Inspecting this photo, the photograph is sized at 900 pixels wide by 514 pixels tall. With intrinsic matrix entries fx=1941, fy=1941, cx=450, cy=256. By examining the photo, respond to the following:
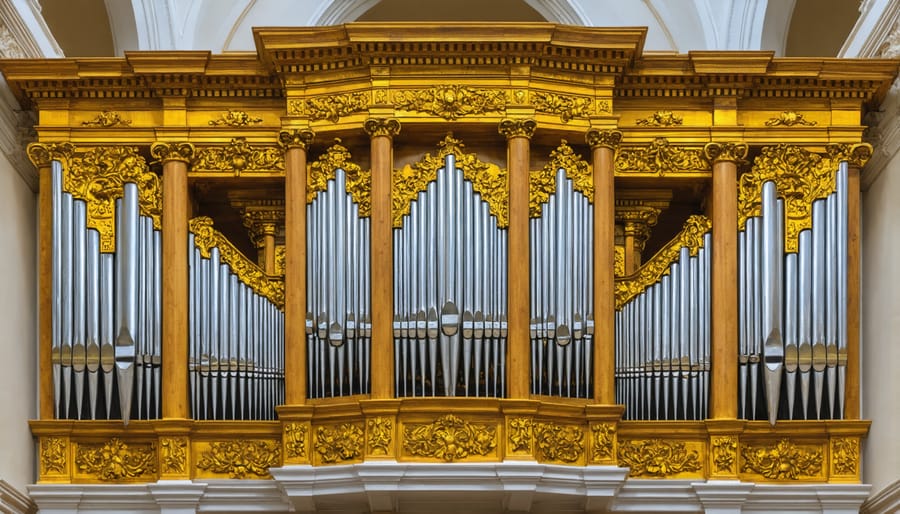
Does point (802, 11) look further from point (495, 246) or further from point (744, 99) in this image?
point (495, 246)

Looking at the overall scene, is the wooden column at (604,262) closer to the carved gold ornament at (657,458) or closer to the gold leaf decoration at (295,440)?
the carved gold ornament at (657,458)

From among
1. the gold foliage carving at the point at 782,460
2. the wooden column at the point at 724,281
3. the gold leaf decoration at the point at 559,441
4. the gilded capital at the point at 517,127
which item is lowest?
the gold foliage carving at the point at 782,460

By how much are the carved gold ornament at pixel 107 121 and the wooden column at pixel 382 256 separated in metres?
2.26

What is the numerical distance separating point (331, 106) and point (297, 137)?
0.41 meters

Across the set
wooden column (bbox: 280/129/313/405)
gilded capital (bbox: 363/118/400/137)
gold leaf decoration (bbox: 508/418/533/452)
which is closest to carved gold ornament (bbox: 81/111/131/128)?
wooden column (bbox: 280/129/313/405)

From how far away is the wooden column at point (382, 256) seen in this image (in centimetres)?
1639

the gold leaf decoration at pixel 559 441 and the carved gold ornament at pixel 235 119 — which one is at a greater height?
the carved gold ornament at pixel 235 119

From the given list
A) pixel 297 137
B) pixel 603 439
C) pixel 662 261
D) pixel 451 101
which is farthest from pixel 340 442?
pixel 662 261

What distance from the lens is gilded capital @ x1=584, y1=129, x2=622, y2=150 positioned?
55.6 feet

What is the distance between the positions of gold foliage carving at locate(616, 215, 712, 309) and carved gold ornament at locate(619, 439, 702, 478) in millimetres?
1234

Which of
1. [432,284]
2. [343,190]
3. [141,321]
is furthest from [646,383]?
[141,321]

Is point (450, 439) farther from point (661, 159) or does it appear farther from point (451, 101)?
point (661, 159)

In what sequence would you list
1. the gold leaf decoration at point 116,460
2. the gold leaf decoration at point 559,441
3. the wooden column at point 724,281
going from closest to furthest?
1. the gold leaf decoration at point 559,441
2. the wooden column at point 724,281
3. the gold leaf decoration at point 116,460

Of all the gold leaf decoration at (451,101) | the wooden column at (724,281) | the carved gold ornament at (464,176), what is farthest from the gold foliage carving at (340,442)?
the wooden column at (724,281)
